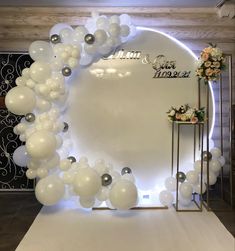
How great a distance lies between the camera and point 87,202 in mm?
3246

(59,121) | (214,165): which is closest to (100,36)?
(59,121)

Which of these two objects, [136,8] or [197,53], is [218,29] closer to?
[197,53]

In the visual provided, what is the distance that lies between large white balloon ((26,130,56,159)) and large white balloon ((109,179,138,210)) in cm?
74

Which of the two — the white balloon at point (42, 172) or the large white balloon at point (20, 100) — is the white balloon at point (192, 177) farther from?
the large white balloon at point (20, 100)

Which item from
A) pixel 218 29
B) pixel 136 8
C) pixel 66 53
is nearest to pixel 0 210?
pixel 66 53

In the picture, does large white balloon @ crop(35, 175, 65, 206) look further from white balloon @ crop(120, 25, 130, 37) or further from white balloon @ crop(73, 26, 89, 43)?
white balloon @ crop(120, 25, 130, 37)

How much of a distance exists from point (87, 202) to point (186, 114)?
139 cm

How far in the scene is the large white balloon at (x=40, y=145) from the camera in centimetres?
292

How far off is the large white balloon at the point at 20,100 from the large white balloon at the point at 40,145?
1.02ft

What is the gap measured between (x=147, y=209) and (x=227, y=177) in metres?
1.35

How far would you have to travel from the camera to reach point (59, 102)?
135 inches

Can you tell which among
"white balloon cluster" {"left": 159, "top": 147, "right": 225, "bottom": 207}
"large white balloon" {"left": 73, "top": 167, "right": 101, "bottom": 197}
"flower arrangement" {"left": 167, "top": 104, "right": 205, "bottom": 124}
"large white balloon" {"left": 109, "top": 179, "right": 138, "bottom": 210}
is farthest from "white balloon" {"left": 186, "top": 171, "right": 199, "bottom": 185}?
"large white balloon" {"left": 73, "top": 167, "right": 101, "bottom": 197}

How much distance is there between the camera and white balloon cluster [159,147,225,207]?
3.45 metres

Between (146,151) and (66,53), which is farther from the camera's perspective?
(146,151)
